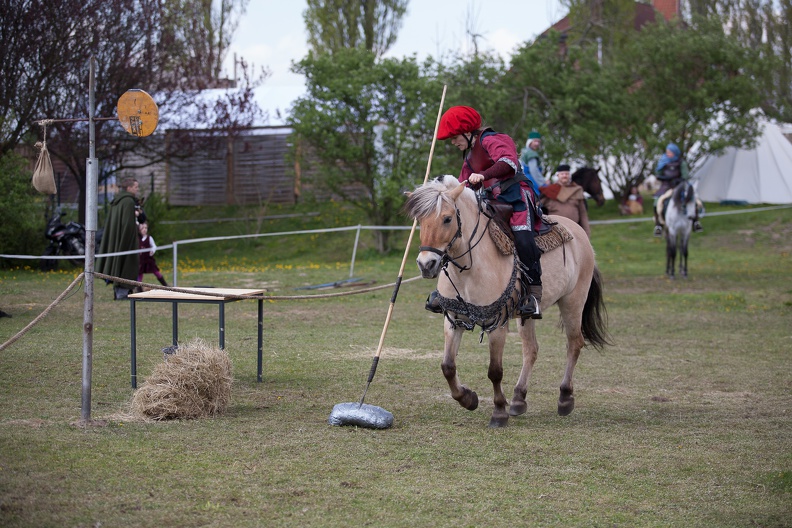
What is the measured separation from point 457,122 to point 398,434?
2.56 m

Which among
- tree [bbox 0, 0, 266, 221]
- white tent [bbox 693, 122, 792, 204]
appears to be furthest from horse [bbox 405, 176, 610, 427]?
white tent [bbox 693, 122, 792, 204]

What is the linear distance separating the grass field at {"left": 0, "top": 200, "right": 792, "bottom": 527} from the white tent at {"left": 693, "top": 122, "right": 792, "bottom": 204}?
17.0m

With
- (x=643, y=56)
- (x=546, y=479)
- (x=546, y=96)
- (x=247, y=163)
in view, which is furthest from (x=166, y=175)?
(x=546, y=479)

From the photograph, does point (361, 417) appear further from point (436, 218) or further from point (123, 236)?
point (123, 236)

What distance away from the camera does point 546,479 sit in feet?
17.3

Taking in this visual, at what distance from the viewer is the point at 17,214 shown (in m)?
17.6

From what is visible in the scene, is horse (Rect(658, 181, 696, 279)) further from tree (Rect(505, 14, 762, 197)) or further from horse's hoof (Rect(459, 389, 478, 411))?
horse's hoof (Rect(459, 389, 478, 411))

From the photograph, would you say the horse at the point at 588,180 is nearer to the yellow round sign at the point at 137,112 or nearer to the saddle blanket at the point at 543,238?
the saddle blanket at the point at 543,238

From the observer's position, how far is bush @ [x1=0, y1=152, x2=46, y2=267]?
17.5 m

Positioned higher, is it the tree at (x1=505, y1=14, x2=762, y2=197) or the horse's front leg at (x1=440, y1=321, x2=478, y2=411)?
the tree at (x1=505, y1=14, x2=762, y2=197)

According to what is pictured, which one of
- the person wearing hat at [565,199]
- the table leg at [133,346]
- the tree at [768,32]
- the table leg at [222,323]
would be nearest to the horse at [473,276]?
the table leg at [222,323]

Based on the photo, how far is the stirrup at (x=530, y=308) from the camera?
691 cm

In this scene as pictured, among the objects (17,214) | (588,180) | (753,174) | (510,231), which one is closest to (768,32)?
(753,174)

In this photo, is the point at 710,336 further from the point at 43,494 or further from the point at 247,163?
the point at 247,163
